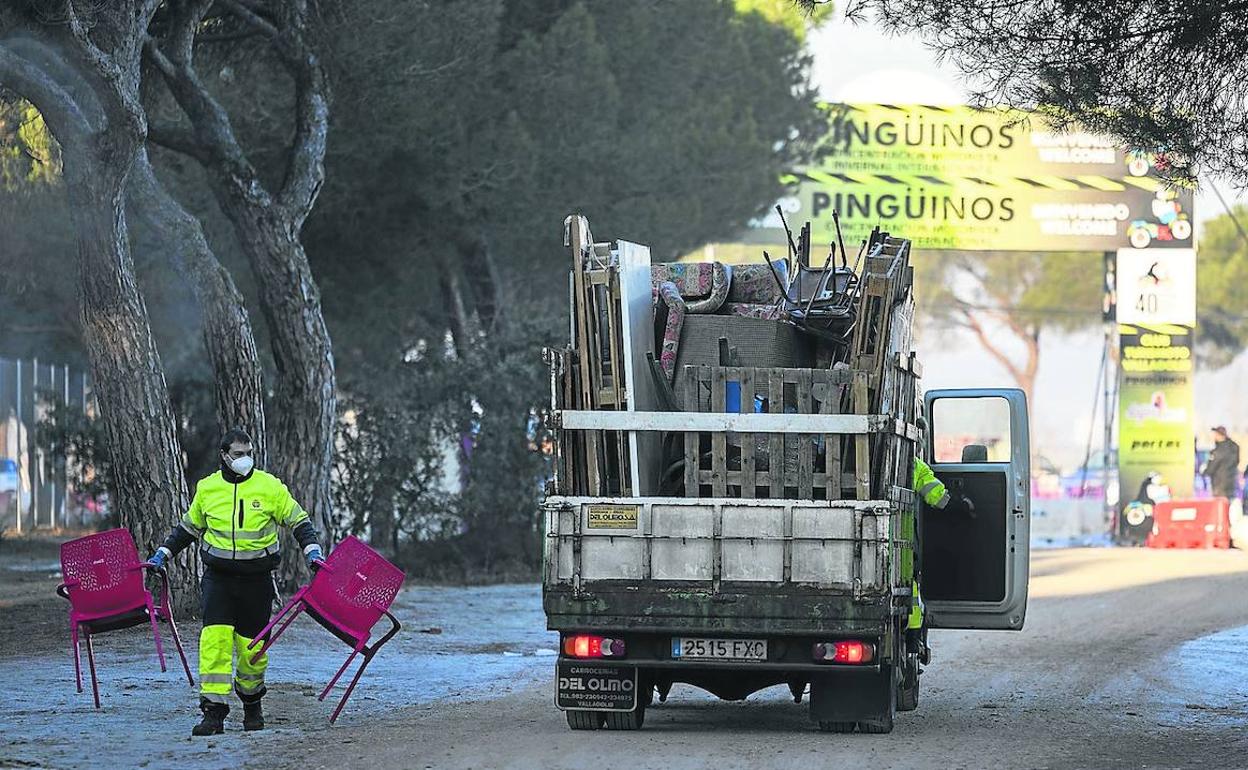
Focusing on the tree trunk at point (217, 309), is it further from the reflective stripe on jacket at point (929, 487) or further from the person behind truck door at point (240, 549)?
the reflective stripe on jacket at point (929, 487)

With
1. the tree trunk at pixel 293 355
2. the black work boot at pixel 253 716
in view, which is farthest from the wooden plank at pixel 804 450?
the tree trunk at pixel 293 355

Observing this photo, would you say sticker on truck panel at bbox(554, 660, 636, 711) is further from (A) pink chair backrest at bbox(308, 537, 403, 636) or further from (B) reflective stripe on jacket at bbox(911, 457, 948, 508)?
(B) reflective stripe on jacket at bbox(911, 457, 948, 508)

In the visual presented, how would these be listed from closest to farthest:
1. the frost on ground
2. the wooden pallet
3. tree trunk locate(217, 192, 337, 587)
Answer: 1. the frost on ground
2. the wooden pallet
3. tree trunk locate(217, 192, 337, 587)

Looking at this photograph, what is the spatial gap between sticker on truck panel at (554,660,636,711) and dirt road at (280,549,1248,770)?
170mm

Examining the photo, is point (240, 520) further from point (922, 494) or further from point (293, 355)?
point (293, 355)

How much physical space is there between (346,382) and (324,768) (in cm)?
1578

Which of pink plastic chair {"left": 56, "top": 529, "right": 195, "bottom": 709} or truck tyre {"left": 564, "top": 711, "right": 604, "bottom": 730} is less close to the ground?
pink plastic chair {"left": 56, "top": 529, "right": 195, "bottom": 709}

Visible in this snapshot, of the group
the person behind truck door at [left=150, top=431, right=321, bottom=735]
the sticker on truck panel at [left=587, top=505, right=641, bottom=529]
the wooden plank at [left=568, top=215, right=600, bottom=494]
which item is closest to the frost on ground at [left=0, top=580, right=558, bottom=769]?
the person behind truck door at [left=150, top=431, right=321, bottom=735]

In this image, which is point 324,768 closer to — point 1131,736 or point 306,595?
point 306,595

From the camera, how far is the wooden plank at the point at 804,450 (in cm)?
1102

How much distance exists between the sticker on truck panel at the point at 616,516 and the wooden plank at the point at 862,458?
114cm

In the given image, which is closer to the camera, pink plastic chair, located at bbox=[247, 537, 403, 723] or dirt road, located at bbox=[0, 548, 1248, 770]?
dirt road, located at bbox=[0, 548, 1248, 770]

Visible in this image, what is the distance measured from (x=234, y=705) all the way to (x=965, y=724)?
169 inches

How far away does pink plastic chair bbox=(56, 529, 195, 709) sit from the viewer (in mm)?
12633
